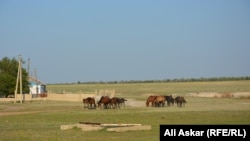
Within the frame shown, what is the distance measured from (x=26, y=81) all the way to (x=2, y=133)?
5160 cm

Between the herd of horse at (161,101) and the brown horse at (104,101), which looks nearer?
the brown horse at (104,101)

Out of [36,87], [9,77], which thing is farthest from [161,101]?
[36,87]

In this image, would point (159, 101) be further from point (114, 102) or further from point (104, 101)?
point (104, 101)

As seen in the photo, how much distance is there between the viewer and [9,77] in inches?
2849

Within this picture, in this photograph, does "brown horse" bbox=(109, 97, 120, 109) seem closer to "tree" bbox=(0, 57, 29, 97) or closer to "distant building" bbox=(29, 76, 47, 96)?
"tree" bbox=(0, 57, 29, 97)

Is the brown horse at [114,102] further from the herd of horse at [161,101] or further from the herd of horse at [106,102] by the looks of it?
the herd of horse at [161,101]

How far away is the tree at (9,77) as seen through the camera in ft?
237

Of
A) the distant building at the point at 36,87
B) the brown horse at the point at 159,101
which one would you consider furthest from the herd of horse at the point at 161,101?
the distant building at the point at 36,87

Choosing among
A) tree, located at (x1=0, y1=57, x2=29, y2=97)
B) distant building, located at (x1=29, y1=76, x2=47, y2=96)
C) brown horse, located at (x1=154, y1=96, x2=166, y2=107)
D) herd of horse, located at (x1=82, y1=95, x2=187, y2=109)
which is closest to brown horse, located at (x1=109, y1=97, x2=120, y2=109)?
herd of horse, located at (x1=82, y1=95, x2=187, y2=109)

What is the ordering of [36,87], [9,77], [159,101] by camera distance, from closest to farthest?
[159,101] → [9,77] → [36,87]

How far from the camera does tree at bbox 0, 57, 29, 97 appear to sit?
72.2 metres

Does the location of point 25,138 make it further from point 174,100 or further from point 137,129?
point 174,100

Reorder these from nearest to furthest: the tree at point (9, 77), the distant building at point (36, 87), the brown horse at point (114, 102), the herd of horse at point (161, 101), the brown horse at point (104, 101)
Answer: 1. the brown horse at point (114, 102)
2. the brown horse at point (104, 101)
3. the herd of horse at point (161, 101)
4. the tree at point (9, 77)
5. the distant building at point (36, 87)

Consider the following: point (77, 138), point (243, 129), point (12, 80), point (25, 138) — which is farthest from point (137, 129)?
point (12, 80)
